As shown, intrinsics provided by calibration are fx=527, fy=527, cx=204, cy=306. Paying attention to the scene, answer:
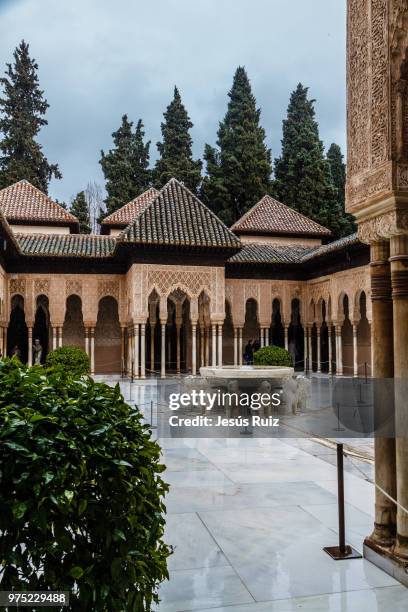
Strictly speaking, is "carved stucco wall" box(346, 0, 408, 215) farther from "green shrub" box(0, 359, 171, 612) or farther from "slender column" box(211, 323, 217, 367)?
"slender column" box(211, 323, 217, 367)

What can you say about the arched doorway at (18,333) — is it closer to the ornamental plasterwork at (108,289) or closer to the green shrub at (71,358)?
the ornamental plasterwork at (108,289)

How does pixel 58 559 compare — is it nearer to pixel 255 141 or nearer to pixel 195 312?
pixel 195 312

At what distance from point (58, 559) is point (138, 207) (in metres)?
27.1

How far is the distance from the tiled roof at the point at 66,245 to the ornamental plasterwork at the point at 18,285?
127 centimetres

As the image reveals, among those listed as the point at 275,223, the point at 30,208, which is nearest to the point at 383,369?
the point at 30,208

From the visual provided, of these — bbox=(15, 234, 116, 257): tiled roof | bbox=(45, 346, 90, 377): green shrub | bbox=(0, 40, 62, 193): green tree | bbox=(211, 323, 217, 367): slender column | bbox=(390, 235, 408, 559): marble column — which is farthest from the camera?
bbox=(0, 40, 62, 193): green tree

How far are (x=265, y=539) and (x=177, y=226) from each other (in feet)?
57.7

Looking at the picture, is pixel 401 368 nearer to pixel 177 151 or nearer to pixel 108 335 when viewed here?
pixel 108 335

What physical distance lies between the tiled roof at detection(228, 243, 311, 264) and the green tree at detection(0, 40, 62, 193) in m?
16.5

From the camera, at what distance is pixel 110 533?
1872 mm

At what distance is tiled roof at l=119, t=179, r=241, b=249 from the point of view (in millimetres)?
19631

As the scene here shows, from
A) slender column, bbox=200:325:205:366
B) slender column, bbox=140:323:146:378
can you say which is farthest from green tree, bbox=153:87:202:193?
slender column, bbox=140:323:146:378

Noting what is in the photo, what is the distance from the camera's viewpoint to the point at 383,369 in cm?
350

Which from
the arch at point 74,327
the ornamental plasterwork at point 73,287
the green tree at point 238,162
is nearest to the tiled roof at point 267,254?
the ornamental plasterwork at point 73,287
